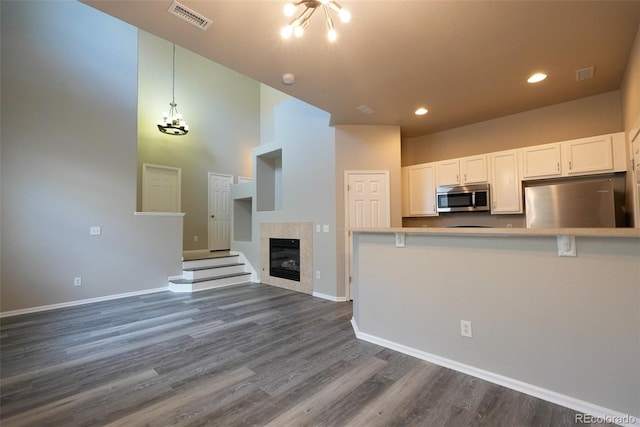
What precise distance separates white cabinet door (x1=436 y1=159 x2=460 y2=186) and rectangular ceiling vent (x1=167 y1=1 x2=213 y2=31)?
12.6ft

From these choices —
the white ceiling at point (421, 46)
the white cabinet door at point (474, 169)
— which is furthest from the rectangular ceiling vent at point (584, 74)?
the white cabinet door at point (474, 169)

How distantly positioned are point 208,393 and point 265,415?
0.51 meters

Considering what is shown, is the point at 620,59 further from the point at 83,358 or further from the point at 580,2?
the point at 83,358

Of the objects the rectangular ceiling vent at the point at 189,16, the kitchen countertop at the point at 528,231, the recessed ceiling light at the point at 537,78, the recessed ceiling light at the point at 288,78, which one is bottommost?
the kitchen countertop at the point at 528,231

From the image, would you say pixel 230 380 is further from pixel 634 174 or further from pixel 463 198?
pixel 634 174

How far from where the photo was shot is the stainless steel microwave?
13.7ft

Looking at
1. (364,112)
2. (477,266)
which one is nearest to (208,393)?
(477,266)

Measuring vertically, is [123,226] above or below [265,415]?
above

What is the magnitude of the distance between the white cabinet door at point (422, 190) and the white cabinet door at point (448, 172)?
3.8 inches

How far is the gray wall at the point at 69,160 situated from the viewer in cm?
382

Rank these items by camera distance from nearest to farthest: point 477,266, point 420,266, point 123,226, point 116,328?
1. point 477,266
2. point 420,266
3. point 116,328
4. point 123,226

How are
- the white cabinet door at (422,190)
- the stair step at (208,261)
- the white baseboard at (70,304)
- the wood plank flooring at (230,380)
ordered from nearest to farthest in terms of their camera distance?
1. the wood plank flooring at (230,380)
2. the white baseboard at (70,304)
3. the white cabinet door at (422,190)
4. the stair step at (208,261)

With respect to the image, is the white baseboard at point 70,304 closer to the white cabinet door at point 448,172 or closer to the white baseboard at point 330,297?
the white baseboard at point 330,297

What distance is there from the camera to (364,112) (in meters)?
4.04
